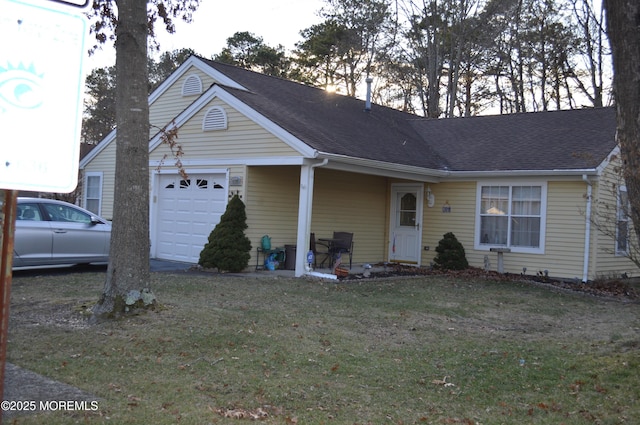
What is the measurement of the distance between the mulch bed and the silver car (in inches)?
202

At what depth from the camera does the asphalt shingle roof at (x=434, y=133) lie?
1401 cm

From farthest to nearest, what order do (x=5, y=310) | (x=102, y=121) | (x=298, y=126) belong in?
1. (x=102, y=121)
2. (x=298, y=126)
3. (x=5, y=310)

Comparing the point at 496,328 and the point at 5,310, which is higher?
the point at 5,310

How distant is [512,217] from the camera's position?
15.0 m

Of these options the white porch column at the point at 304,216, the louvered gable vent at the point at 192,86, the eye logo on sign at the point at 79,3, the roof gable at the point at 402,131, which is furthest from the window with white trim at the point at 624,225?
the louvered gable vent at the point at 192,86

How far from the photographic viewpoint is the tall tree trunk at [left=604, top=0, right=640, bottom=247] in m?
5.82

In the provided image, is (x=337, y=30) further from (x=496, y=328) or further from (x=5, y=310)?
(x=5, y=310)

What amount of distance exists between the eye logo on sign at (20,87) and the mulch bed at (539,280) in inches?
409

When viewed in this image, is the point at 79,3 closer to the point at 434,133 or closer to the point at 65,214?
the point at 65,214

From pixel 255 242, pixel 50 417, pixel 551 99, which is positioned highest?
pixel 551 99

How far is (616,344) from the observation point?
698 cm

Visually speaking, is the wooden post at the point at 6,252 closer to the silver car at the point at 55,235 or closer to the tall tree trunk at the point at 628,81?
the tall tree trunk at the point at 628,81

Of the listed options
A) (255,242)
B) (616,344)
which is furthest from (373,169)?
(616,344)

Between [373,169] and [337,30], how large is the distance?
21279 mm
